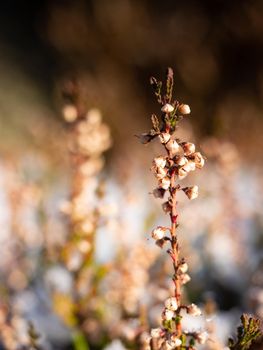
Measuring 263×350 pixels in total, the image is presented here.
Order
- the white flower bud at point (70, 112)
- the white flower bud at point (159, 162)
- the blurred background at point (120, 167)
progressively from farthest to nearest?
the blurred background at point (120, 167)
the white flower bud at point (70, 112)
the white flower bud at point (159, 162)

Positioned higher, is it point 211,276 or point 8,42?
point 8,42

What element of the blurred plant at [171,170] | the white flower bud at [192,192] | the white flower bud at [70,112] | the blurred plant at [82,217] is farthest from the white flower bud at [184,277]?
the white flower bud at [70,112]

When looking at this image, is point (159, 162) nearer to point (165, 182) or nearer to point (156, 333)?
point (165, 182)

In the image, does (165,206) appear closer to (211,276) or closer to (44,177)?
(211,276)

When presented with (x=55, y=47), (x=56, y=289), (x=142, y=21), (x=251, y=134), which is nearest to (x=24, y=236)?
(x=56, y=289)

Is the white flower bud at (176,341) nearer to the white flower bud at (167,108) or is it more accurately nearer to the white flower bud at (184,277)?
the white flower bud at (184,277)

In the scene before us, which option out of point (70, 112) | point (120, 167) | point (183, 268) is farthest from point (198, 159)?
point (120, 167)

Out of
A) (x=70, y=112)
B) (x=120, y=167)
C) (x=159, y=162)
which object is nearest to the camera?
(x=159, y=162)

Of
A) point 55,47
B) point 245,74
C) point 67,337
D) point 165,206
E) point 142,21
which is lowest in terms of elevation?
point 165,206
